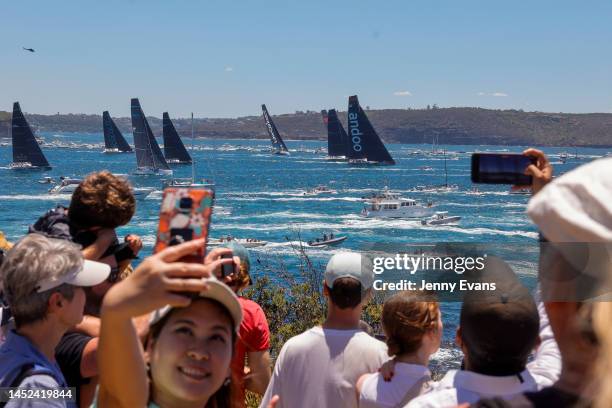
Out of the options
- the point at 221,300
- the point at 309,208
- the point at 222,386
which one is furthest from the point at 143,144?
the point at 221,300

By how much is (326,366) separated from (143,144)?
257 ft

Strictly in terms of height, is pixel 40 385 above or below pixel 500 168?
below

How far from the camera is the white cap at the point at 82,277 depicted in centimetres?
220

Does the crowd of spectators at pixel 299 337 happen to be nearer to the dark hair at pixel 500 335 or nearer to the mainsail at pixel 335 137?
the dark hair at pixel 500 335

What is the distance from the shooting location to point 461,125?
193 meters

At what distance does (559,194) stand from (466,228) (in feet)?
156

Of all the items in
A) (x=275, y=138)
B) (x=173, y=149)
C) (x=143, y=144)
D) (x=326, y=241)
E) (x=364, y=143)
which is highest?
(x=143, y=144)

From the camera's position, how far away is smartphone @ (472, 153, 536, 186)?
2107 millimetres

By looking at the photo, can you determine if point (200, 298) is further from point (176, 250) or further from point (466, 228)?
point (466, 228)

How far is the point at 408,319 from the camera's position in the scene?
2504 mm

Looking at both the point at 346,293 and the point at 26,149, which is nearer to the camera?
the point at 346,293

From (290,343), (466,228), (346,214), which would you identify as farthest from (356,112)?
(290,343)

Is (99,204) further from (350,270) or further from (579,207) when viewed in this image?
(579,207)

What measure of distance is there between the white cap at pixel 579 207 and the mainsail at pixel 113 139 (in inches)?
4385
